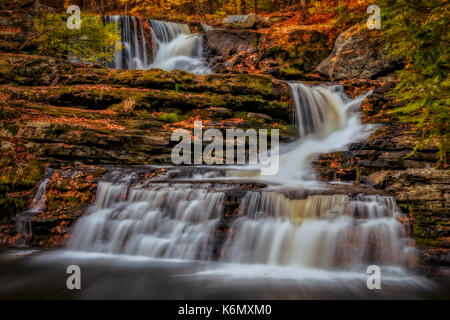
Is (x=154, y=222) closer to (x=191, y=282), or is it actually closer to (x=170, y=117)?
(x=191, y=282)

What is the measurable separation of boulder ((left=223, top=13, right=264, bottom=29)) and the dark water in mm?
18422

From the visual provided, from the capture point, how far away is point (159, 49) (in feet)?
58.6

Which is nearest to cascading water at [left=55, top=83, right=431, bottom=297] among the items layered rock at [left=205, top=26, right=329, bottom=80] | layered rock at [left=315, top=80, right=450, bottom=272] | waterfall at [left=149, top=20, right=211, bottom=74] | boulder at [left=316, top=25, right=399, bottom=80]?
layered rock at [left=315, top=80, right=450, bottom=272]

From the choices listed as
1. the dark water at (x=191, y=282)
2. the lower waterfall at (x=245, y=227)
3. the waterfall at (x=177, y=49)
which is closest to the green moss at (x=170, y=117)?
the lower waterfall at (x=245, y=227)

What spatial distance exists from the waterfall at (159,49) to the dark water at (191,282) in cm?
1305

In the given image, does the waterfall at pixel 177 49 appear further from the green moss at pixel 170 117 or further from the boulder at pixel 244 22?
the green moss at pixel 170 117

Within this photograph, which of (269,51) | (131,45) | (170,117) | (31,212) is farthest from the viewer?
(131,45)

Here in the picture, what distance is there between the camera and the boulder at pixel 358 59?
45.9 ft

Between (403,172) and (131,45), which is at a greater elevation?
(131,45)

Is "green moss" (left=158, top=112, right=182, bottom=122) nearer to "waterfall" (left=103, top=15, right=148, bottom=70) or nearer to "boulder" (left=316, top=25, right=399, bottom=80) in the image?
"waterfall" (left=103, top=15, right=148, bottom=70)

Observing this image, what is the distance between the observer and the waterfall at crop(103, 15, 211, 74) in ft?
54.8

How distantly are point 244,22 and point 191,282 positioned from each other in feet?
63.1

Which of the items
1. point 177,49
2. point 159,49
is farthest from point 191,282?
point 159,49
